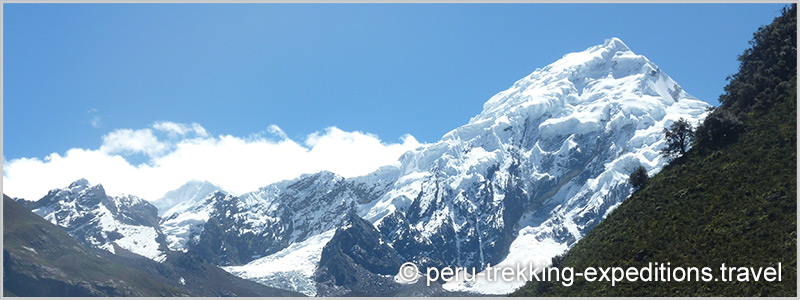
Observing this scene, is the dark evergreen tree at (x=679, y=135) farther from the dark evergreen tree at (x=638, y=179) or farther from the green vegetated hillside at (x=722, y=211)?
the dark evergreen tree at (x=638, y=179)

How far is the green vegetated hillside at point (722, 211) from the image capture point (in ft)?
289

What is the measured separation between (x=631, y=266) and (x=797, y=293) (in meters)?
22.7

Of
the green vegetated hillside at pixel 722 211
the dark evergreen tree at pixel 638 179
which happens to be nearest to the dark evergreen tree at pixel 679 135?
the green vegetated hillside at pixel 722 211

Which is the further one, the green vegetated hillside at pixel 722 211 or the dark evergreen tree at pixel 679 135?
the dark evergreen tree at pixel 679 135

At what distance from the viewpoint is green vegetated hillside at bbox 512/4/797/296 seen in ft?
289

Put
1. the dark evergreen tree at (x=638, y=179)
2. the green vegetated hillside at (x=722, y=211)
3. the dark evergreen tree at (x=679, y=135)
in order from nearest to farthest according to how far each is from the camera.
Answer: the green vegetated hillside at (x=722, y=211) → the dark evergreen tree at (x=638, y=179) → the dark evergreen tree at (x=679, y=135)

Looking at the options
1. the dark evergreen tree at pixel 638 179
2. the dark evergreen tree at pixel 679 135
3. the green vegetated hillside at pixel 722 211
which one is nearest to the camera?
the green vegetated hillside at pixel 722 211

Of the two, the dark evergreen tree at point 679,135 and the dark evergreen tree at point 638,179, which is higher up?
the dark evergreen tree at point 679,135

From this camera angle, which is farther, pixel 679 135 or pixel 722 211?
pixel 679 135

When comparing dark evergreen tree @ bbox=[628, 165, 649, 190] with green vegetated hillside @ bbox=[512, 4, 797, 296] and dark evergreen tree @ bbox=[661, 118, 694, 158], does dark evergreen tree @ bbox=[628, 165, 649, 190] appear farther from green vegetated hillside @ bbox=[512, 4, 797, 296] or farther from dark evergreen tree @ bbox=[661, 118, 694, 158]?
dark evergreen tree @ bbox=[661, 118, 694, 158]

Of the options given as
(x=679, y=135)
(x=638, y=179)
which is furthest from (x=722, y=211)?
(x=679, y=135)

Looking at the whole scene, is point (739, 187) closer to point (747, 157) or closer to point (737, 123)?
point (747, 157)

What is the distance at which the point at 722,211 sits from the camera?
3898 inches

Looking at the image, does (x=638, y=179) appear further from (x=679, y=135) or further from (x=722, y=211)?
(x=722, y=211)
